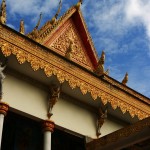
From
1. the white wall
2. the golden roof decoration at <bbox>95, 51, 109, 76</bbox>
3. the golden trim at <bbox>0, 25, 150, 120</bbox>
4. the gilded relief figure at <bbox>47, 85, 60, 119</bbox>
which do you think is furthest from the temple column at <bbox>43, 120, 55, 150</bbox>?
the golden roof decoration at <bbox>95, 51, 109, 76</bbox>

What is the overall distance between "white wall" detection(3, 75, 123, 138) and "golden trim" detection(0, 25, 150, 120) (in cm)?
60

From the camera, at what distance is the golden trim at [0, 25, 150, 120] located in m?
7.00

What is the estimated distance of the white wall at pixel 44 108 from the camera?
729 centimetres

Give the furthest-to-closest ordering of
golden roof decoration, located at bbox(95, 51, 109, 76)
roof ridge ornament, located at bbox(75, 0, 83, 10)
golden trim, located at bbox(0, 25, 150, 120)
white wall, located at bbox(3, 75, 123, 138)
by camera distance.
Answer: roof ridge ornament, located at bbox(75, 0, 83, 10) < golden roof decoration, located at bbox(95, 51, 109, 76) < white wall, located at bbox(3, 75, 123, 138) < golden trim, located at bbox(0, 25, 150, 120)

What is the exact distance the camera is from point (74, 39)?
32.6 ft

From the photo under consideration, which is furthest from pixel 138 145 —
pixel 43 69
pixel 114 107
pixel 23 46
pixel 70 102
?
pixel 23 46

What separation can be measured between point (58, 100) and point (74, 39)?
2.47 metres

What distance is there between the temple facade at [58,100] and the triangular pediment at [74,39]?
0.03 metres

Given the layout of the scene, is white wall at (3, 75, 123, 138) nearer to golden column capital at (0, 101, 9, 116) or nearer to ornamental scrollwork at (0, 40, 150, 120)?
golden column capital at (0, 101, 9, 116)

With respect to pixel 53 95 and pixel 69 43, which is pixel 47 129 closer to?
pixel 53 95

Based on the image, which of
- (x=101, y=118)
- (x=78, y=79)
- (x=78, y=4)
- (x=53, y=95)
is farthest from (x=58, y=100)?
A: (x=78, y=4)

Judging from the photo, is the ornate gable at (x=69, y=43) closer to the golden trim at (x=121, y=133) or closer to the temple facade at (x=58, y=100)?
the temple facade at (x=58, y=100)

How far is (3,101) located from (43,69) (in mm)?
1104

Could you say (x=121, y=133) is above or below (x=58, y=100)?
below
